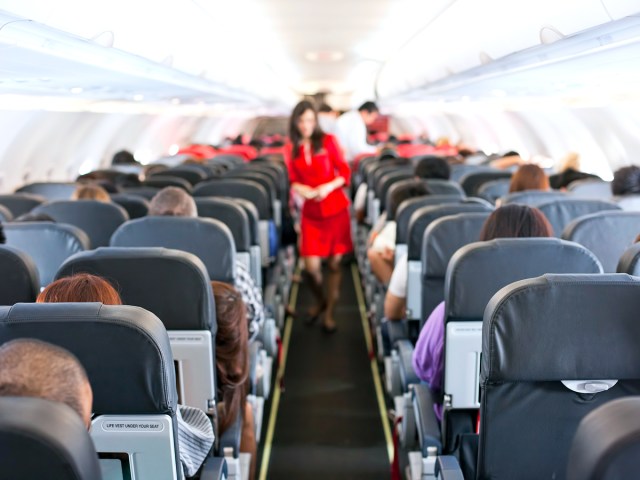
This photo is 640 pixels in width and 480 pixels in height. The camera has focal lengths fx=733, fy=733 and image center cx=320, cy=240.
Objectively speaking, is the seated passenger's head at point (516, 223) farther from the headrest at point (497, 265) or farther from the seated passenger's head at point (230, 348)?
the seated passenger's head at point (230, 348)

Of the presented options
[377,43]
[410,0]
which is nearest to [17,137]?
[377,43]

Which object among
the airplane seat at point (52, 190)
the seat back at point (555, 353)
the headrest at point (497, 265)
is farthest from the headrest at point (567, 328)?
the airplane seat at point (52, 190)

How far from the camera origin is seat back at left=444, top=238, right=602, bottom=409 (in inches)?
108

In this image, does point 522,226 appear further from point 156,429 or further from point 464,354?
point 156,429

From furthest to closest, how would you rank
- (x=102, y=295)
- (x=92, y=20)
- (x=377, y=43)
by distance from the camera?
(x=377, y=43) → (x=92, y=20) → (x=102, y=295)

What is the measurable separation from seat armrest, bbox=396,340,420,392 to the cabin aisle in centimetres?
74

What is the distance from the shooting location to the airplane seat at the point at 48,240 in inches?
139

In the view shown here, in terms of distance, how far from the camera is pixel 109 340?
181 centimetres

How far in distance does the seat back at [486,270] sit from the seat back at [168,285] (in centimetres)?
93

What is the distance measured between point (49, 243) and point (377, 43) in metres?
6.88

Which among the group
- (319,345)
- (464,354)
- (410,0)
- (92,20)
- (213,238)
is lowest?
(319,345)

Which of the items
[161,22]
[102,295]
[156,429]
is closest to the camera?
[156,429]

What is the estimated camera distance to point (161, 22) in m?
4.86

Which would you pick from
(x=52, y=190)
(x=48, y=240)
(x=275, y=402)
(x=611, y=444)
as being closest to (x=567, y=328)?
(x=611, y=444)
